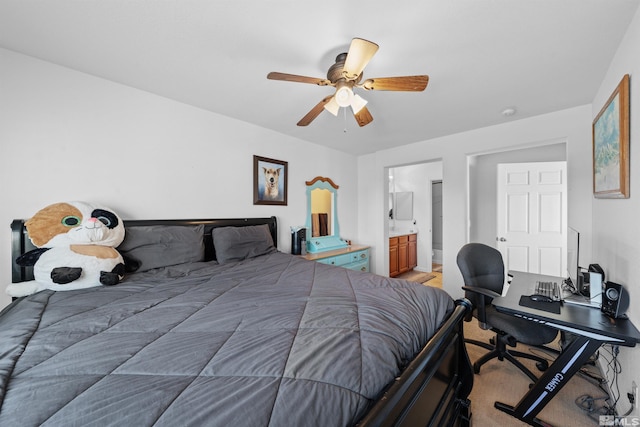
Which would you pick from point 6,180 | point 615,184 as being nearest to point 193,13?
point 6,180

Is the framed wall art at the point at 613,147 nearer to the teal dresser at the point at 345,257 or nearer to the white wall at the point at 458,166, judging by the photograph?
the white wall at the point at 458,166

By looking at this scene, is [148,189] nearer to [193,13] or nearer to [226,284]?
[226,284]

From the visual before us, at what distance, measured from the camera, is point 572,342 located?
4.66ft

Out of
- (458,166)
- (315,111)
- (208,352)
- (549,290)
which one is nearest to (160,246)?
(208,352)

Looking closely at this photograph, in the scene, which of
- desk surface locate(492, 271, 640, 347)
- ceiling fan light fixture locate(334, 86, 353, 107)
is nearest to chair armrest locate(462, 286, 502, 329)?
desk surface locate(492, 271, 640, 347)

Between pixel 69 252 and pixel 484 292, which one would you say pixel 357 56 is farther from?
pixel 69 252

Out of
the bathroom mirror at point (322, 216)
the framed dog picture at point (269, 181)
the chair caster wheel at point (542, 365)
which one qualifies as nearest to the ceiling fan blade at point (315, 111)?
the framed dog picture at point (269, 181)

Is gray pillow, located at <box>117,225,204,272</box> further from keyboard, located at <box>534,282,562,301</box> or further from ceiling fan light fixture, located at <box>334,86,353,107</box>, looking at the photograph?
keyboard, located at <box>534,282,562,301</box>

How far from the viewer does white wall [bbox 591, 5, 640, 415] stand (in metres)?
1.30

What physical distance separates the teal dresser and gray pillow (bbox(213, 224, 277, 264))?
69 cm

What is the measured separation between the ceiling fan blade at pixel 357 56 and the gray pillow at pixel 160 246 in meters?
1.81

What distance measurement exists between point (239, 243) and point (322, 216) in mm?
1684

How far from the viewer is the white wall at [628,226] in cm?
130

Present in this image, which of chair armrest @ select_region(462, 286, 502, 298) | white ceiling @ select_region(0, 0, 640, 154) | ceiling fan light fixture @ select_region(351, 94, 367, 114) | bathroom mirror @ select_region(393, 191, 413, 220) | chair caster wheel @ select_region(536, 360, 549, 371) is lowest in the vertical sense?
chair caster wheel @ select_region(536, 360, 549, 371)
